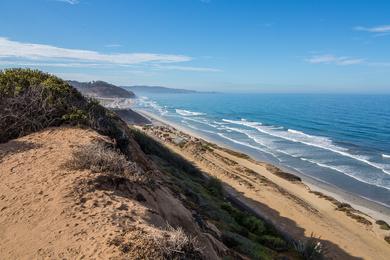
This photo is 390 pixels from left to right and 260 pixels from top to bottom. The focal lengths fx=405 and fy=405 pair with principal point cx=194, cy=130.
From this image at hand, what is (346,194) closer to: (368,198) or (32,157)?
(368,198)

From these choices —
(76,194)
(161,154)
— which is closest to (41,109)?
(76,194)

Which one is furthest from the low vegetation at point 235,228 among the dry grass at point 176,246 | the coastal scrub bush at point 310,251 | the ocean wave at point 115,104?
the ocean wave at point 115,104

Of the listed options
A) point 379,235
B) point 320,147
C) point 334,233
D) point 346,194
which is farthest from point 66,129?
point 320,147

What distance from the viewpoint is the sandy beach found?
18141mm

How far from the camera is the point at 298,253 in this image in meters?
14.1

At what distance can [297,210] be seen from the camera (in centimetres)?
2184

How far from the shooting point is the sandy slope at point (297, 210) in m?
18.0

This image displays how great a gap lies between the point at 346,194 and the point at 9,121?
24.7 m

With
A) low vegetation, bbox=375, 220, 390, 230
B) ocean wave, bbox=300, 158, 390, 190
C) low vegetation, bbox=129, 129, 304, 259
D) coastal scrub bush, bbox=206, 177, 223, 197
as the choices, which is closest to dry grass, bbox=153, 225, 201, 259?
low vegetation, bbox=129, 129, 304, 259

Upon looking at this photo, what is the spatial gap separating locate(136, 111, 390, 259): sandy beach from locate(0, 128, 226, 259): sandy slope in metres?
11.6

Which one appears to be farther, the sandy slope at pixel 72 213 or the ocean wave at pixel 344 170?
the ocean wave at pixel 344 170

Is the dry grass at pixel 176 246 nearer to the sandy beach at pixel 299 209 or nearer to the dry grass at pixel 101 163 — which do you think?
the dry grass at pixel 101 163

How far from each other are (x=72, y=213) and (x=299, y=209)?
59.2 ft

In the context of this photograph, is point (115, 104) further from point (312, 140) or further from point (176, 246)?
point (176, 246)
